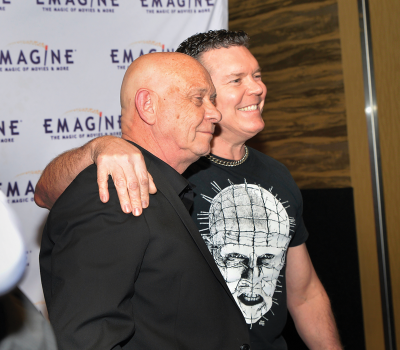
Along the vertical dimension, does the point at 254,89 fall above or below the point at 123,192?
above

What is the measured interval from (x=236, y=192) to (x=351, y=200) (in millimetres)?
1655

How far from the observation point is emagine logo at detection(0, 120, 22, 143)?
2.38 meters

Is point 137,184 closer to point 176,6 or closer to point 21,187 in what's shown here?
point 21,187

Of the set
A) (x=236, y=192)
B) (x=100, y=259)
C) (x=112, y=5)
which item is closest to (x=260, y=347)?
(x=236, y=192)

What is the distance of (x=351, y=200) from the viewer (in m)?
2.88

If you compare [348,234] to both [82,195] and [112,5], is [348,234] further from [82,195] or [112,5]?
[82,195]

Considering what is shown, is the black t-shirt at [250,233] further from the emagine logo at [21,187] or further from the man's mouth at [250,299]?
the emagine logo at [21,187]

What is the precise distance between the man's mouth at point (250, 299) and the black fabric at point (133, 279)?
294 mm

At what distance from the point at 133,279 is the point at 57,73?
1.87 meters

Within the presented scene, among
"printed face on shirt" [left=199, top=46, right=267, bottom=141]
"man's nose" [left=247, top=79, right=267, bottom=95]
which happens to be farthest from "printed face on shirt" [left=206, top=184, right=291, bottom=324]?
"man's nose" [left=247, top=79, right=267, bottom=95]

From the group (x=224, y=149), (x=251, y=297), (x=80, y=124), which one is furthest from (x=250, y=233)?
(x=80, y=124)

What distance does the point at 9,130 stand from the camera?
239 centimetres

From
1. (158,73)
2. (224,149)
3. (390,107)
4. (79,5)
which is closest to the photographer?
(158,73)

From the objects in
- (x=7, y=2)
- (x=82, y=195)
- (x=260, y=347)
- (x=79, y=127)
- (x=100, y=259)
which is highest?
(x=7, y=2)
